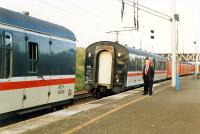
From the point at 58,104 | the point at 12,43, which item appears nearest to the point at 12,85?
the point at 12,43

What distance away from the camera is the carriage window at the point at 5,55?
1105 centimetres

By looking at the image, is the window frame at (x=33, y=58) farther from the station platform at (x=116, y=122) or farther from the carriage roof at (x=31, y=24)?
the station platform at (x=116, y=122)

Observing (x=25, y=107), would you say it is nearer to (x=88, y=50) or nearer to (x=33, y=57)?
(x=33, y=57)

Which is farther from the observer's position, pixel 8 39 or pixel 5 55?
pixel 8 39

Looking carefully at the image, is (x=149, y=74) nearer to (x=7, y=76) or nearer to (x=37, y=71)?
(x=37, y=71)

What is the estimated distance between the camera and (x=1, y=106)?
11.1 metres

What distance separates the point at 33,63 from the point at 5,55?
1.79 meters

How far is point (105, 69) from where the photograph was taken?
82.3 ft

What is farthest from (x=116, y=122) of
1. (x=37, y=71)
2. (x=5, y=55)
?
(x=5, y=55)

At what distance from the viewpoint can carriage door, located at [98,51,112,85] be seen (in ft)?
81.7

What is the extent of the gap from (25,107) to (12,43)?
2.04 m

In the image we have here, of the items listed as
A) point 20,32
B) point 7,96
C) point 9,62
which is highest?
point 20,32

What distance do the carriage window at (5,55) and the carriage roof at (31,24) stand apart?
0.40 m

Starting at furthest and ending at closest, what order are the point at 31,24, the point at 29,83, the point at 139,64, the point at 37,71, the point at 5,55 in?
1. the point at 139,64
2. the point at 37,71
3. the point at 31,24
4. the point at 29,83
5. the point at 5,55
